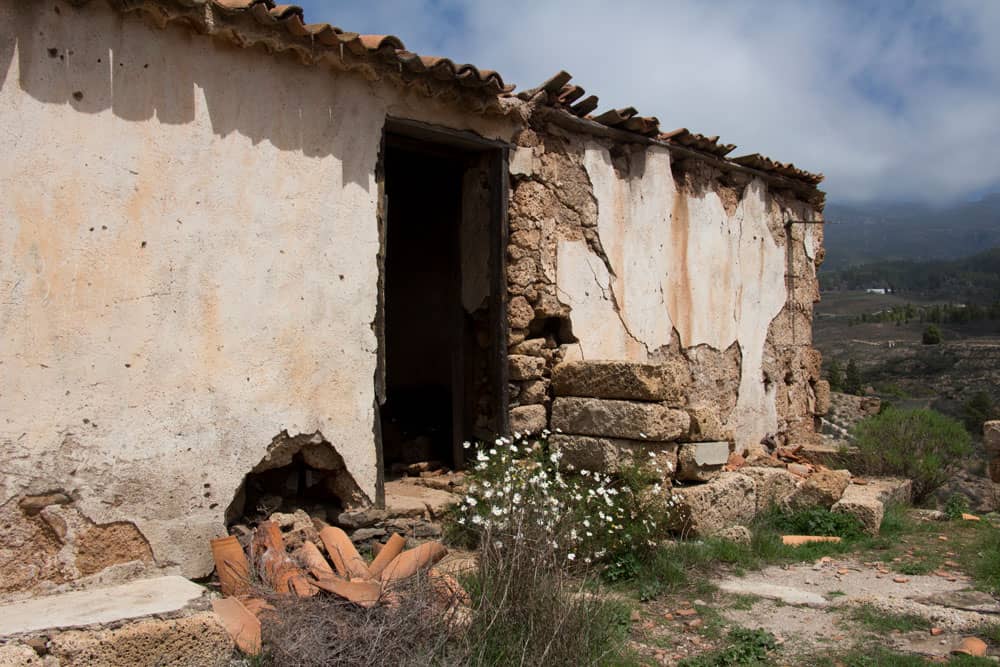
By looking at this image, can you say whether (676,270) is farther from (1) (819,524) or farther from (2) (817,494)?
(1) (819,524)

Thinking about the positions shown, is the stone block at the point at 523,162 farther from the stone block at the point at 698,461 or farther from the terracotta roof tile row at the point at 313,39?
the stone block at the point at 698,461

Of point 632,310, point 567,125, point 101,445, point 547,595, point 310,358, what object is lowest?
point 547,595

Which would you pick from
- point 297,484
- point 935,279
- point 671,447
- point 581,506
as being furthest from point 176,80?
point 935,279

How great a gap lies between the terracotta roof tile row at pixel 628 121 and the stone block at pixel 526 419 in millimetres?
2449

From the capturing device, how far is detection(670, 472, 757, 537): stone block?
555 cm

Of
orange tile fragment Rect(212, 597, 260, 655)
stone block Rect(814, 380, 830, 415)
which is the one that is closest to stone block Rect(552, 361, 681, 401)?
orange tile fragment Rect(212, 597, 260, 655)

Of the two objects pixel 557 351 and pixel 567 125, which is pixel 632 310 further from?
pixel 567 125

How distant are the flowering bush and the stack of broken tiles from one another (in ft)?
0.39

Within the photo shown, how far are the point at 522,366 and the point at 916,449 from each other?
4.75 m

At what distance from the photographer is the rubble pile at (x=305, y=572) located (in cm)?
367

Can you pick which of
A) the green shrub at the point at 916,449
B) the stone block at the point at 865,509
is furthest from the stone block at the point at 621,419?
the green shrub at the point at 916,449

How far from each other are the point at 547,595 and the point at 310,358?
88.7 inches

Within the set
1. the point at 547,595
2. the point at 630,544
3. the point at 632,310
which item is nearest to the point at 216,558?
the point at 547,595

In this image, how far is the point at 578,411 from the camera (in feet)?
19.9
